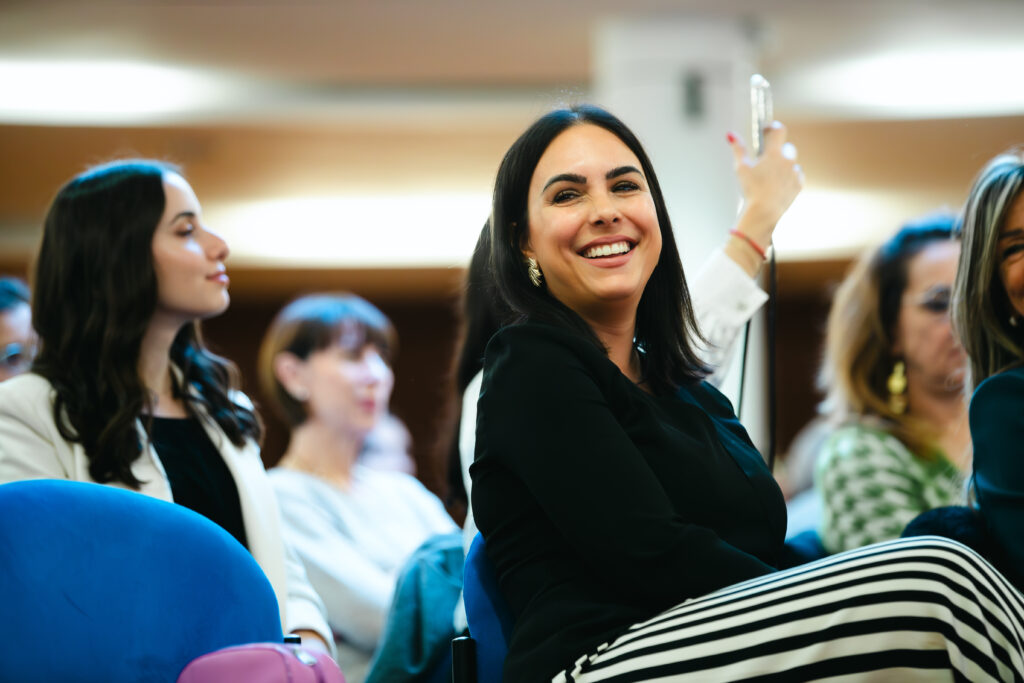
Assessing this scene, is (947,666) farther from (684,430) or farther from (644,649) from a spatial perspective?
(684,430)

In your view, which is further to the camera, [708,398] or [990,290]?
[990,290]

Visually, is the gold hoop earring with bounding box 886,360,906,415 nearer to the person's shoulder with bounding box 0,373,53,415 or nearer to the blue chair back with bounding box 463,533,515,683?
the blue chair back with bounding box 463,533,515,683

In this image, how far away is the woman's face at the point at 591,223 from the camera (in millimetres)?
1528

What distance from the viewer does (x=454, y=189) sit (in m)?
7.83

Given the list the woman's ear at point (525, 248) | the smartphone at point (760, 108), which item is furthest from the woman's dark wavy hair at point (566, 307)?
the smartphone at point (760, 108)

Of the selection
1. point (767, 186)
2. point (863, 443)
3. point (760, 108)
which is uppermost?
point (760, 108)

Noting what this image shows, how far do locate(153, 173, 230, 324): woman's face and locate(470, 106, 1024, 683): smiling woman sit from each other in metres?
0.75

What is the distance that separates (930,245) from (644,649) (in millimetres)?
1675

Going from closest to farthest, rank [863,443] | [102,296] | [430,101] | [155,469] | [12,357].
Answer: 1. [155,469]
2. [102,296]
3. [863,443]
4. [12,357]
5. [430,101]

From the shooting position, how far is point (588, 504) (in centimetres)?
128

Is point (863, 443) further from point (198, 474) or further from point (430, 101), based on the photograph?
point (430, 101)

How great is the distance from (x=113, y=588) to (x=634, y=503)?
0.64 meters

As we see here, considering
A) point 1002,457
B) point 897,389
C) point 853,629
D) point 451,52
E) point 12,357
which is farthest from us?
point 451,52

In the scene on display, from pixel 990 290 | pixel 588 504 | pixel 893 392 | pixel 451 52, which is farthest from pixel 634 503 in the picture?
pixel 451 52
